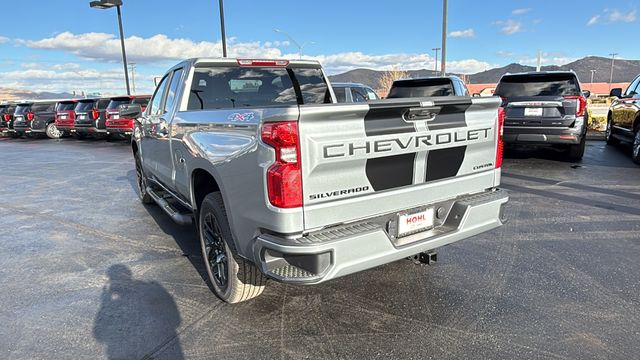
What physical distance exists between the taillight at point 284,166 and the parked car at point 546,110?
749 centimetres

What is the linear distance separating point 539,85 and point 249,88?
6.78 metres

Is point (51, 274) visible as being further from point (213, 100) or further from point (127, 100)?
point (127, 100)

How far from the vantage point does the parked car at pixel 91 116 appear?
1842cm

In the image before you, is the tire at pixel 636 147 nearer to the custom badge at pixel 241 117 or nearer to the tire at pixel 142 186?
the custom badge at pixel 241 117

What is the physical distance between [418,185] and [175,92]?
9.40 ft

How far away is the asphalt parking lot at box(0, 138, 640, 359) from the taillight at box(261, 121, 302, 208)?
1.05 metres

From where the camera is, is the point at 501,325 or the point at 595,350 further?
the point at 501,325

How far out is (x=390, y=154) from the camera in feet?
9.41

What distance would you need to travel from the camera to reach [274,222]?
2582 mm

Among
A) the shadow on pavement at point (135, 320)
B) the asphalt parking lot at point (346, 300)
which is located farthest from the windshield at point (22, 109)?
the shadow on pavement at point (135, 320)

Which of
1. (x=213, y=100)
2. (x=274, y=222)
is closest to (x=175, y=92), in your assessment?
(x=213, y=100)

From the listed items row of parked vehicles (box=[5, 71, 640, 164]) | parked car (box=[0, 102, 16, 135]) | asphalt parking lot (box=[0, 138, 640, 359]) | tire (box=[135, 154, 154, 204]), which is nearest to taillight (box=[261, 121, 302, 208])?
asphalt parking lot (box=[0, 138, 640, 359])

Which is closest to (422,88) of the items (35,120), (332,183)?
(332,183)

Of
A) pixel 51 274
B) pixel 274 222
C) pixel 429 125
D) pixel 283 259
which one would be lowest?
pixel 51 274
